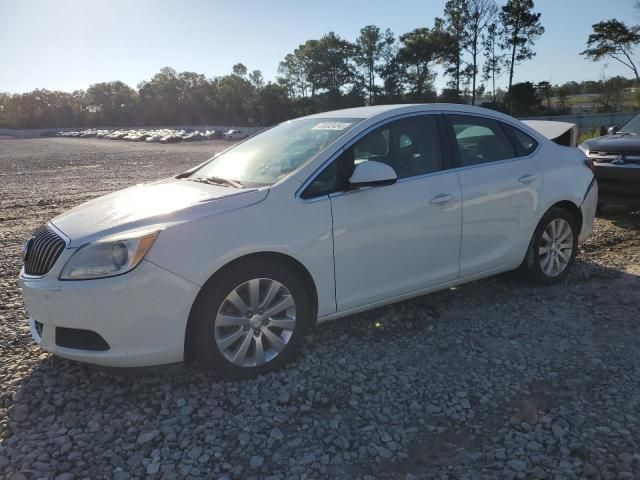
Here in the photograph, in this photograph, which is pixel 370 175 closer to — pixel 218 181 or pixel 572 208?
pixel 218 181

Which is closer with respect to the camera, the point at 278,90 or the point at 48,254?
the point at 48,254

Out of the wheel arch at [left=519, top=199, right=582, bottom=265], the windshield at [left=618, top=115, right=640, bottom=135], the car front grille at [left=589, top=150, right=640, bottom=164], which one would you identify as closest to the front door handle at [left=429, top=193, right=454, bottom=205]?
the wheel arch at [left=519, top=199, right=582, bottom=265]

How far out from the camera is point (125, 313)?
2.83 m

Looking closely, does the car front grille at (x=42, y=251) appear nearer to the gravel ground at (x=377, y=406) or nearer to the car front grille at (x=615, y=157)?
the gravel ground at (x=377, y=406)

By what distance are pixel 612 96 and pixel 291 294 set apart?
56.6 metres

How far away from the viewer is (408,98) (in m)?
77.3

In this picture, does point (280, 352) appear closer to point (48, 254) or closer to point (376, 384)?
point (376, 384)

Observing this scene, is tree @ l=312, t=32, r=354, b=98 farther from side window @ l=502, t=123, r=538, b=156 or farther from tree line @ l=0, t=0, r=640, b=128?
side window @ l=502, t=123, r=538, b=156

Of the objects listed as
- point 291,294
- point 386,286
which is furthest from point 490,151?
point 291,294

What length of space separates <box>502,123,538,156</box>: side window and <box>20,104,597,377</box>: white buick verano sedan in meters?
0.01

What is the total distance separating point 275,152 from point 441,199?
4.28ft

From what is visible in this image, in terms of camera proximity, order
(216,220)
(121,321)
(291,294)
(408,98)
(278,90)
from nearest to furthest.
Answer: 1. (121,321)
2. (216,220)
3. (291,294)
4. (408,98)
5. (278,90)

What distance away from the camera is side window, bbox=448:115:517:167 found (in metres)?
4.12

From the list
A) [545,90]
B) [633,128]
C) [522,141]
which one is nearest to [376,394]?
[522,141]
